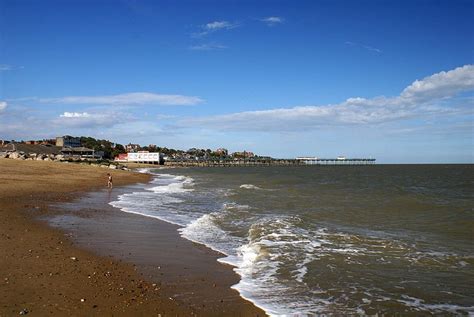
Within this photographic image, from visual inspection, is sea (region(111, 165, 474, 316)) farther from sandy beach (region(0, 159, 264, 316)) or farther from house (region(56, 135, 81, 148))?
house (region(56, 135, 81, 148))

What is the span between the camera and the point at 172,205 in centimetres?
2392

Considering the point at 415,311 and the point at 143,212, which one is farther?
the point at 143,212

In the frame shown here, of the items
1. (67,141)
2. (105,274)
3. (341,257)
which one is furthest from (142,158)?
(105,274)

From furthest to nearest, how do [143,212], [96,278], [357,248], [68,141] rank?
[68,141]
[143,212]
[357,248]
[96,278]

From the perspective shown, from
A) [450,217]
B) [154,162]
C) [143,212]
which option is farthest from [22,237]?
[154,162]

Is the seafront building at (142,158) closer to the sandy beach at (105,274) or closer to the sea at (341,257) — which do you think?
the sea at (341,257)

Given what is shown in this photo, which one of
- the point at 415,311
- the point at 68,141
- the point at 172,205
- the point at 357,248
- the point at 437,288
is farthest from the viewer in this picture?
the point at 68,141

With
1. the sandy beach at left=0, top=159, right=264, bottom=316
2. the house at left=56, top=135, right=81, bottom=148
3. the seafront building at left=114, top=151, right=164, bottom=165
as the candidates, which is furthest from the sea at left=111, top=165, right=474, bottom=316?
the house at left=56, top=135, right=81, bottom=148

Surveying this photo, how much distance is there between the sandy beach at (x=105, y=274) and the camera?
674 cm

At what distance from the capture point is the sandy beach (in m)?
6.74

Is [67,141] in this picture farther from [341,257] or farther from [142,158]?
[341,257]

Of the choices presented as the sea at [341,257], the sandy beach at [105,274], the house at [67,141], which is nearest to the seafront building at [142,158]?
the house at [67,141]

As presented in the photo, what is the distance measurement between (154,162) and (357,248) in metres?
169

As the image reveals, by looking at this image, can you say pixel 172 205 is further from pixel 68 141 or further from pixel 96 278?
pixel 68 141
